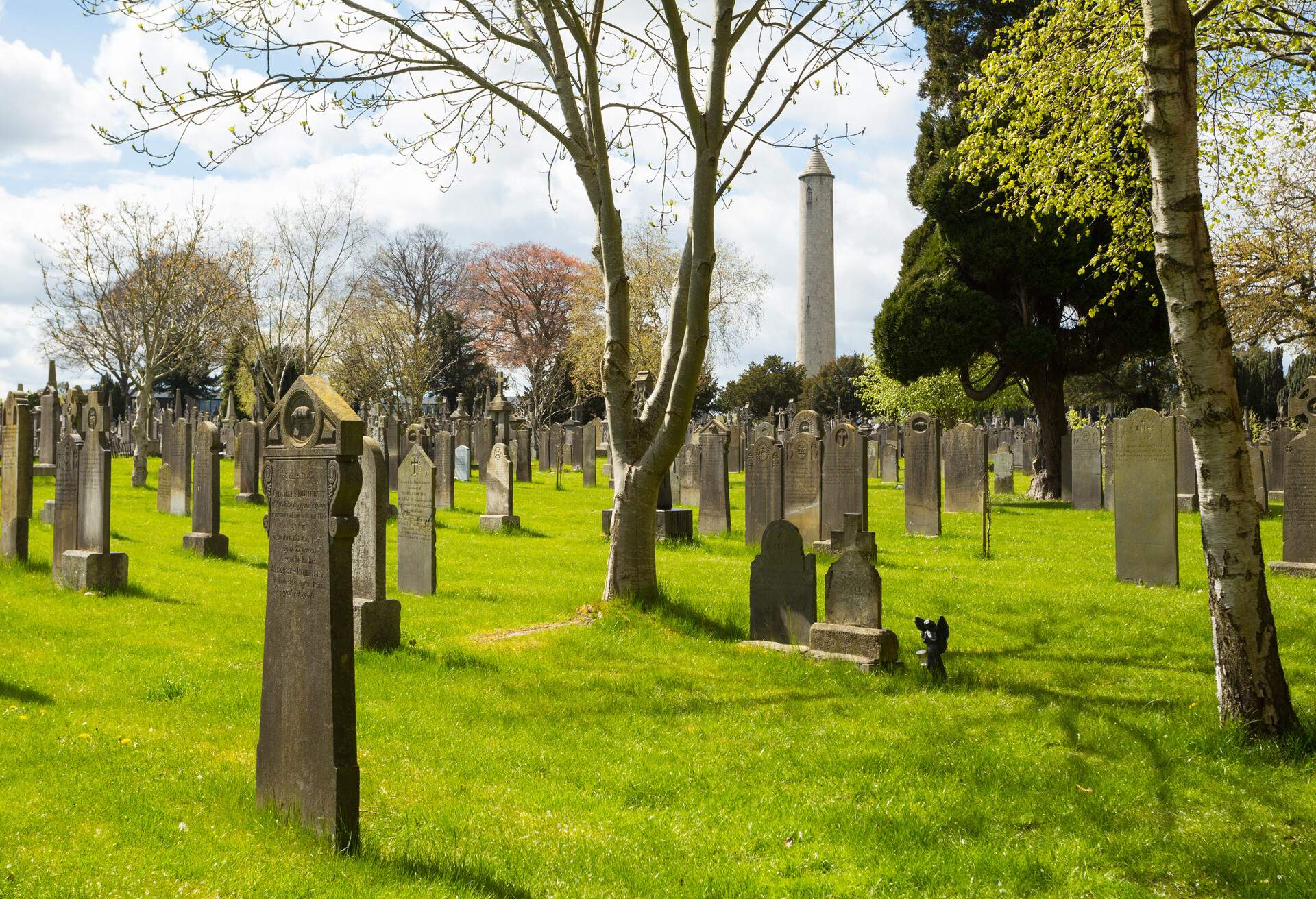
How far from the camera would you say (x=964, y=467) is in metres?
17.9

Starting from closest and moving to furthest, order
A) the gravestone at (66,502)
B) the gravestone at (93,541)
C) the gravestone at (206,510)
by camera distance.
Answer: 1. the gravestone at (93,541)
2. the gravestone at (66,502)
3. the gravestone at (206,510)

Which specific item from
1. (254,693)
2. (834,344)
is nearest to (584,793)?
(254,693)

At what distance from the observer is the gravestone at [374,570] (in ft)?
23.8

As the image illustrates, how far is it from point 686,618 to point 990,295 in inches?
627

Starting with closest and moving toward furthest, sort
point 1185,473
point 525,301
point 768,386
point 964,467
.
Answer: point 964,467 → point 1185,473 → point 525,301 → point 768,386

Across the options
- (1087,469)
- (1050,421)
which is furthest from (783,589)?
(1050,421)

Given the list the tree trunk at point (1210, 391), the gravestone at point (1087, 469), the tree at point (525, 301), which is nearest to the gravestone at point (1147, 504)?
the tree trunk at point (1210, 391)

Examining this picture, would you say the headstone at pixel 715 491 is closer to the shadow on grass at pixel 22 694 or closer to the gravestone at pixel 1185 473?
the gravestone at pixel 1185 473

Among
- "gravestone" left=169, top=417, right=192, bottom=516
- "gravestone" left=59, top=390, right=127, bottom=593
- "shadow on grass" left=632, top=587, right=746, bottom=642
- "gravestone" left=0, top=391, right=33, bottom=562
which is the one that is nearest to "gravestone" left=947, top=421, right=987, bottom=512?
"shadow on grass" left=632, top=587, right=746, bottom=642

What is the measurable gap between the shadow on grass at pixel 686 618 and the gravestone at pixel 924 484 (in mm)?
7265

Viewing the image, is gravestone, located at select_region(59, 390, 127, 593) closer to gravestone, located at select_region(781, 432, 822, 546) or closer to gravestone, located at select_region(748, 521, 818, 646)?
gravestone, located at select_region(748, 521, 818, 646)

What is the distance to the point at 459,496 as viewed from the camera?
21000 mm

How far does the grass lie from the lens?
3.75 m

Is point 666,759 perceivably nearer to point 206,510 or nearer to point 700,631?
point 700,631
